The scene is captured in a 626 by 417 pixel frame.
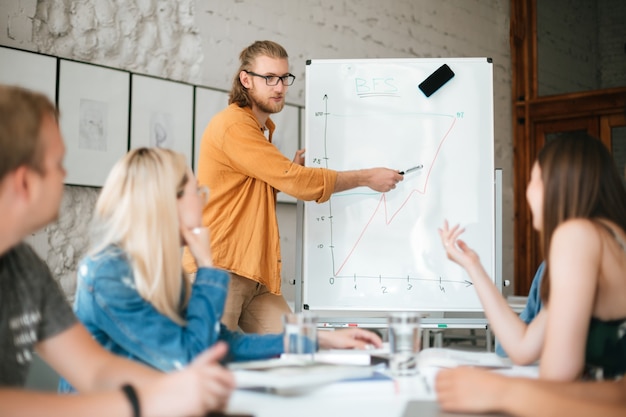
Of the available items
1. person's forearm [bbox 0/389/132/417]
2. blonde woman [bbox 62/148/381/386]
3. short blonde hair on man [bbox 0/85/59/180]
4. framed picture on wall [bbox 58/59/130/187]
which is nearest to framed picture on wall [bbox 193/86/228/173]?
framed picture on wall [bbox 58/59/130/187]

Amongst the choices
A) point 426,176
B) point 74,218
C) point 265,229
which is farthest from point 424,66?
point 74,218

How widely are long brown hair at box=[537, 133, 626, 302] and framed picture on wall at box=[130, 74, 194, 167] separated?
2.29m

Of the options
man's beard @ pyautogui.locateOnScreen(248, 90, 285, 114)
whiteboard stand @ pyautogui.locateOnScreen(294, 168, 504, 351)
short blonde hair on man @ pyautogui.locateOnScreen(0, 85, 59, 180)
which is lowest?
whiteboard stand @ pyautogui.locateOnScreen(294, 168, 504, 351)

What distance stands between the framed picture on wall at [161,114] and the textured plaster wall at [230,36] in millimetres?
89

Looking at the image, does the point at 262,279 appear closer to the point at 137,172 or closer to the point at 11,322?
the point at 137,172

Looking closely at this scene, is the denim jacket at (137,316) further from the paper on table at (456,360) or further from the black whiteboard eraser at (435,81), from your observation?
the black whiteboard eraser at (435,81)

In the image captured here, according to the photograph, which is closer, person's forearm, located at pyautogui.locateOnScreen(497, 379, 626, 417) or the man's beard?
person's forearm, located at pyautogui.locateOnScreen(497, 379, 626, 417)

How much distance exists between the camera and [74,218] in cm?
311

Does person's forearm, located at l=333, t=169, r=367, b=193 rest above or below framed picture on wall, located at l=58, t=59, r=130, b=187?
below

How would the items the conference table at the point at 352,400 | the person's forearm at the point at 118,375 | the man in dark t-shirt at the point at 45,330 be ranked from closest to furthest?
the man in dark t-shirt at the point at 45,330 → the conference table at the point at 352,400 → the person's forearm at the point at 118,375

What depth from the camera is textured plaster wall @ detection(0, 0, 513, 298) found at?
306cm

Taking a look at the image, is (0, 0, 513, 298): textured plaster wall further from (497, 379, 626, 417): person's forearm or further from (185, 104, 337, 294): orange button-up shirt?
(497, 379, 626, 417): person's forearm

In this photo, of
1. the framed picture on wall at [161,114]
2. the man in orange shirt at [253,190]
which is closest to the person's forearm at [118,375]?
the man in orange shirt at [253,190]

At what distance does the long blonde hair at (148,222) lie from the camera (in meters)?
1.37
